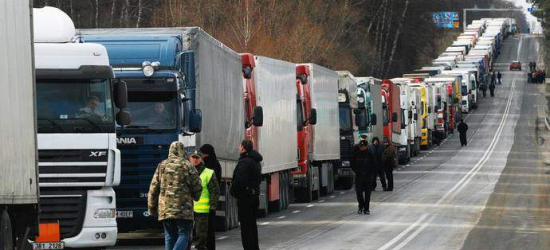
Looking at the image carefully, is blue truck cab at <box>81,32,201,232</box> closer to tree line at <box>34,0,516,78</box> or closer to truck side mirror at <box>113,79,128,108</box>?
truck side mirror at <box>113,79,128,108</box>

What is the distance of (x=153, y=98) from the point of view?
21.2 metres

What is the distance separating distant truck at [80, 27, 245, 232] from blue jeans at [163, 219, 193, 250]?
4025mm

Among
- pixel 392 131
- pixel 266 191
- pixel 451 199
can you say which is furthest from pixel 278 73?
pixel 392 131

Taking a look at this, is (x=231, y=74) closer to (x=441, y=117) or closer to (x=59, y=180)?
(x=59, y=180)

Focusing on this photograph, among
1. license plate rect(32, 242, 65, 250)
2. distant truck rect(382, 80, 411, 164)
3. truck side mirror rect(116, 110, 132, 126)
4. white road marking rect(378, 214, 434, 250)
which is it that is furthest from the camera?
distant truck rect(382, 80, 411, 164)

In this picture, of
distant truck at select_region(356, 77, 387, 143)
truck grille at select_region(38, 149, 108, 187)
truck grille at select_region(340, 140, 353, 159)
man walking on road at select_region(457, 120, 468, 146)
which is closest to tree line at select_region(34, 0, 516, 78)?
man walking on road at select_region(457, 120, 468, 146)

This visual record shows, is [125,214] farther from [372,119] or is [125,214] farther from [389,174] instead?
[372,119]

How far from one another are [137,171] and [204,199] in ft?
10.3

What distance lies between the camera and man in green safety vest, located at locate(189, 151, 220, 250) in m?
18.2

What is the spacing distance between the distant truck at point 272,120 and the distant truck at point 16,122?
36.6 ft

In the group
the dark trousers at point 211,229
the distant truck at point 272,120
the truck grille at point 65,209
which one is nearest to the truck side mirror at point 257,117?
the distant truck at point 272,120

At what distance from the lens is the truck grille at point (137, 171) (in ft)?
69.2

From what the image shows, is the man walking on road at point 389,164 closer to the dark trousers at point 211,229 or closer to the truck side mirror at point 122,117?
the dark trousers at point 211,229

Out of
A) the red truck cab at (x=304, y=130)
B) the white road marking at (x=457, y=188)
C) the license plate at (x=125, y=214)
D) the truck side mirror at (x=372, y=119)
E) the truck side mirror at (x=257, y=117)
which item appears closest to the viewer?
the license plate at (x=125, y=214)
